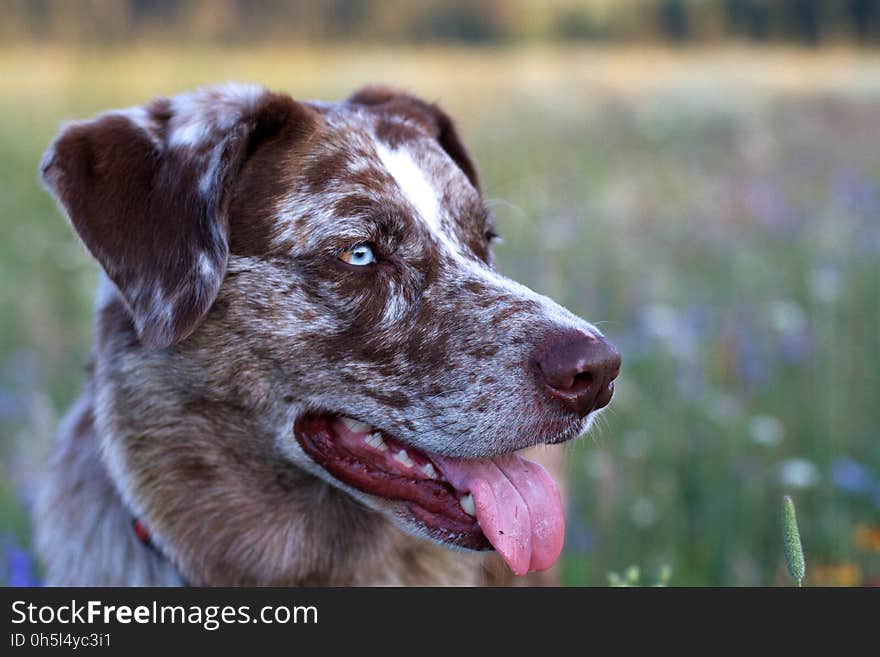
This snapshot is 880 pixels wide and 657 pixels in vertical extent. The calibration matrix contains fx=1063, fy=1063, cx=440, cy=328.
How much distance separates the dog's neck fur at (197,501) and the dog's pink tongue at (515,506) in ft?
1.34

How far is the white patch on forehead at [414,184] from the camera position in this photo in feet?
9.68

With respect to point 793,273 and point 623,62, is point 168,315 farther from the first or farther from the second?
point 623,62

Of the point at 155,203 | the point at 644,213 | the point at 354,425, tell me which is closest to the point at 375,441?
the point at 354,425

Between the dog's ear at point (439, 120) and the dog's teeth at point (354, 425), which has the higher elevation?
the dog's ear at point (439, 120)

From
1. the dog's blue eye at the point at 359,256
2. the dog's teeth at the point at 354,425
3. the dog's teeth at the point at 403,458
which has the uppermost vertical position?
the dog's blue eye at the point at 359,256

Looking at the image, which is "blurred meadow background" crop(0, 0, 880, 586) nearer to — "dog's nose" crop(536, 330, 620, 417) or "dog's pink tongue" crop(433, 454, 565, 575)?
"dog's pink tongue" crop(433, 454, 565, 575)

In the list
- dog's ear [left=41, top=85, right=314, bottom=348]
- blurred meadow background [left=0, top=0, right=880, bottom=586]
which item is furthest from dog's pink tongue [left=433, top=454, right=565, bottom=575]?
dog's ear [left=41, top=85, right=314, bottom=348]

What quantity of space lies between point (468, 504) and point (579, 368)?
0.48 metres

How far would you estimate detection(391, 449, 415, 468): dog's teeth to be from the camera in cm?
282

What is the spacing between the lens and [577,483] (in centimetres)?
469

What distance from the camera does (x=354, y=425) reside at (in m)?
2.87

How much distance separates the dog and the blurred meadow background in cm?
81

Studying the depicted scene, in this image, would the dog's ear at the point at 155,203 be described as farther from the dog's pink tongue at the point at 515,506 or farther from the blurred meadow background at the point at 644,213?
the blurred meadow background at the point at 644,213

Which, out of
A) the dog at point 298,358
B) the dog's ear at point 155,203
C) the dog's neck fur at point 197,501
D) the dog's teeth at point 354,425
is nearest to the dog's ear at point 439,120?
the dog at point 298,358
